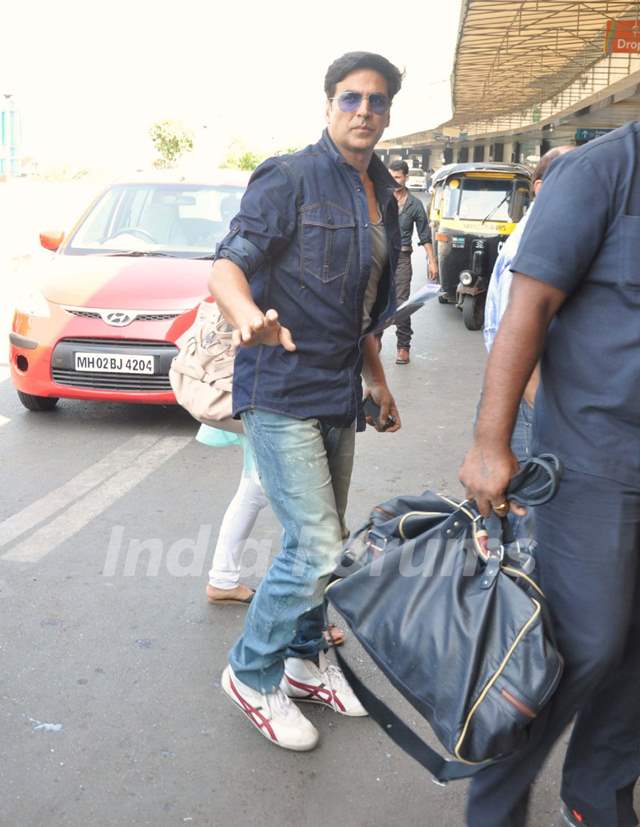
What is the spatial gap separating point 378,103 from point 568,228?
1038 mm

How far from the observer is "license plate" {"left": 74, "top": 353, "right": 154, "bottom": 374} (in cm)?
688

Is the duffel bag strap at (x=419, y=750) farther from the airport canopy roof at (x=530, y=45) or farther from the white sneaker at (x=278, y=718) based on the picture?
the airport canopy roof at (x=530, y=45)

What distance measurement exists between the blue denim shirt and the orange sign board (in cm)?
1464

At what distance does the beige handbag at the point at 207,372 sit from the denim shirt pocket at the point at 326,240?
786 mm

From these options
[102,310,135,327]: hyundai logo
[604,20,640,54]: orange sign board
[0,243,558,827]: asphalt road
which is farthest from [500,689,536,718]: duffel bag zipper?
[604,20,640,54]: orange sign board

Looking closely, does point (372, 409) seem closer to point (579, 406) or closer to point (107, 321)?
point (579, 406)

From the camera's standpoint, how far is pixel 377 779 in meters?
3.03

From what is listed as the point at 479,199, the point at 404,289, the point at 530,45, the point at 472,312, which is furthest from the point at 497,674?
the point at 530,45

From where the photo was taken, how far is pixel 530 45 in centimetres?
2266

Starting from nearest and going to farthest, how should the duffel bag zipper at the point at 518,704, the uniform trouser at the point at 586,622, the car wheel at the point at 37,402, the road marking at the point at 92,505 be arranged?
the duffel bag zipper at the point at 518,704 → the uniform trouser at the point at 586,622 → the road marking at the point at 92,505 → the car wheel at the point at 37,402

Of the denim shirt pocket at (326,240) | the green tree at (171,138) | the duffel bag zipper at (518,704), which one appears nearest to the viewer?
the duffel bag zipper at (518,704)

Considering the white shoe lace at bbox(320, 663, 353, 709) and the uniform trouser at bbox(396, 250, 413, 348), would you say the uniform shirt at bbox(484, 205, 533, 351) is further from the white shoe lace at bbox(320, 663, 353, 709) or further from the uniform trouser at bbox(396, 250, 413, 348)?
the uniform trouser at bbox(396, 250, 413, 348)

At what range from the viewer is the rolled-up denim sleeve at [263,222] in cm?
280

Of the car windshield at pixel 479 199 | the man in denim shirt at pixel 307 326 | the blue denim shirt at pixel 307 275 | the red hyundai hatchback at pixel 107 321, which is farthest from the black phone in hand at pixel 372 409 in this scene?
the car windshield at pixel 479 199
